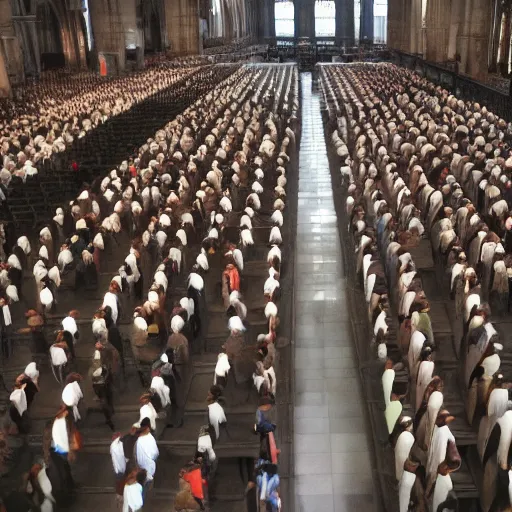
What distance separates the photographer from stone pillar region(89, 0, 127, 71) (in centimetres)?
3781

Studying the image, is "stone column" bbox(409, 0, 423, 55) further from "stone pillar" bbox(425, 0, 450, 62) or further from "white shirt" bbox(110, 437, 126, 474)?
"white shirt" bbox(110, 437, 126, 474)

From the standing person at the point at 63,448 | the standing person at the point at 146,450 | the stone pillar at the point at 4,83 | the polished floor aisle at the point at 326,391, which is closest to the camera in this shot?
the standing person at the point at 146,450

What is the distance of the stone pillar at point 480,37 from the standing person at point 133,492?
26.7m

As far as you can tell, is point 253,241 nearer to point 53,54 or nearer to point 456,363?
point 456,363

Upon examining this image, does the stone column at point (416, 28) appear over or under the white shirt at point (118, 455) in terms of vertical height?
over

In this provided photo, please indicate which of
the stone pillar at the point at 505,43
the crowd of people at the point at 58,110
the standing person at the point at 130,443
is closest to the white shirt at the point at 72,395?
the standing person at the point at 130,443

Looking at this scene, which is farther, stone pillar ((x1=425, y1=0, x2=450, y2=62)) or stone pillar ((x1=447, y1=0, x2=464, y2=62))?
stone pillar ((x1=425, y1=0, x2=450, y2=62))

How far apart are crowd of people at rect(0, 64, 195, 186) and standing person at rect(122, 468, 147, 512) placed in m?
11.5

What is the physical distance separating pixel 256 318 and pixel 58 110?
1697 centimetres

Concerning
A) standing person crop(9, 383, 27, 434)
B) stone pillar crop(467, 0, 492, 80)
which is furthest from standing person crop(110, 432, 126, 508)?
stone pillar crop(467, 0, 492, 80)

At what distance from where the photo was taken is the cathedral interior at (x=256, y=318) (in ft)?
21.4

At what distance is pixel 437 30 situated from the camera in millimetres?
36219

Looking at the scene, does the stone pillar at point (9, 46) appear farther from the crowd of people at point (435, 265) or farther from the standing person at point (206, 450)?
the standing person at point (206, 450)

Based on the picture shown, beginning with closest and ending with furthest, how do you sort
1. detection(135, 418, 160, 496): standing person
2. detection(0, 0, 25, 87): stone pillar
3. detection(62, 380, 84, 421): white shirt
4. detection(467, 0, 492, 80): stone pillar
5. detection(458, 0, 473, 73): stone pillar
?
detection(135, 418, 160, 496): standing person → detection(62, 380, 84, 421): white shirt → detection(467, 0, 492, 80): stone pillar → detection(458, 0, 473, 73): stone pillar → detection(0, 0, 25, 87): stone pillar
